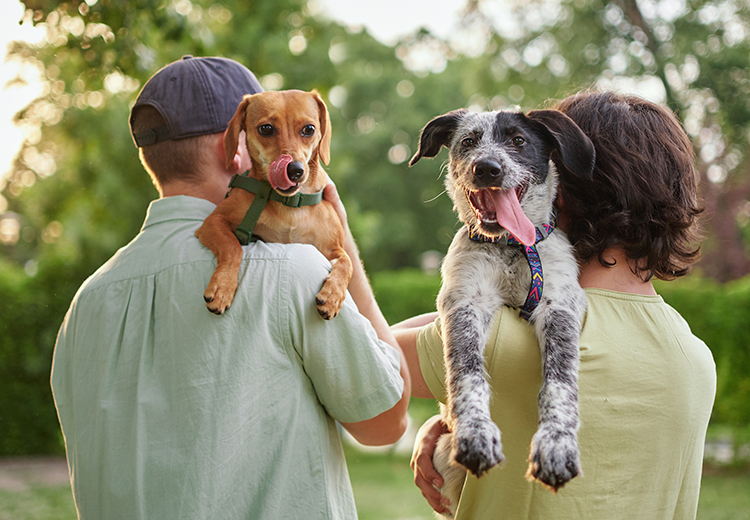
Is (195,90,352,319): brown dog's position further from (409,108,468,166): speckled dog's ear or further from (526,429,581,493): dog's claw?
(526,429,581,493): dog's claw

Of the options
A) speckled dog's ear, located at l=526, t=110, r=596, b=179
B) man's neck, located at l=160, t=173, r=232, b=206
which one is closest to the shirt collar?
man's neck, located at l=160, t=173, r=232, b=206

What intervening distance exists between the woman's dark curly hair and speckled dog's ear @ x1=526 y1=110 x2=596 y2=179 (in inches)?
3.8

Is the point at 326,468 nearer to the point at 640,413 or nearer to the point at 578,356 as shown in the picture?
the point at 578,356

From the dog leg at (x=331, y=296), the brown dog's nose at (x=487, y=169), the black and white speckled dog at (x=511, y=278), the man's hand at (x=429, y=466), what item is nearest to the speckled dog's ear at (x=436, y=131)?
the black and white speckled dog at (x=511, y=278)

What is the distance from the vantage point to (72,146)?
10.5 metres

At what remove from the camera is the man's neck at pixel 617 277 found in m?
1.73

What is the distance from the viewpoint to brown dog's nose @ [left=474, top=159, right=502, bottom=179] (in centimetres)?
172

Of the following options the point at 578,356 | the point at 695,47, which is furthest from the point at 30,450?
the point at 695,47

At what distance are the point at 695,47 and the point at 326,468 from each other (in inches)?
490

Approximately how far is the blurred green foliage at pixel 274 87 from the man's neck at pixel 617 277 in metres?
3.55

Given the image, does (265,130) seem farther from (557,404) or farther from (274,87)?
(274,87)

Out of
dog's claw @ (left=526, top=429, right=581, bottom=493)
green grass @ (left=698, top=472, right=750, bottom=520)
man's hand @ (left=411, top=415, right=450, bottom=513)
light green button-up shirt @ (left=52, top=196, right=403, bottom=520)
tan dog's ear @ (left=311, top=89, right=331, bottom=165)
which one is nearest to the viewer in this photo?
dog's claw @ (left=526, top=429, right=581, bottom=493)

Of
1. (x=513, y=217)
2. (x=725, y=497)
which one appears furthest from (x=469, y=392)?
(x=725, y=497)

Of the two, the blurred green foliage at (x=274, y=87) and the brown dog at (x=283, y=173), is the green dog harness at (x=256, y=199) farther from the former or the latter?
the blurred green foliage at (x=274, y=87)
